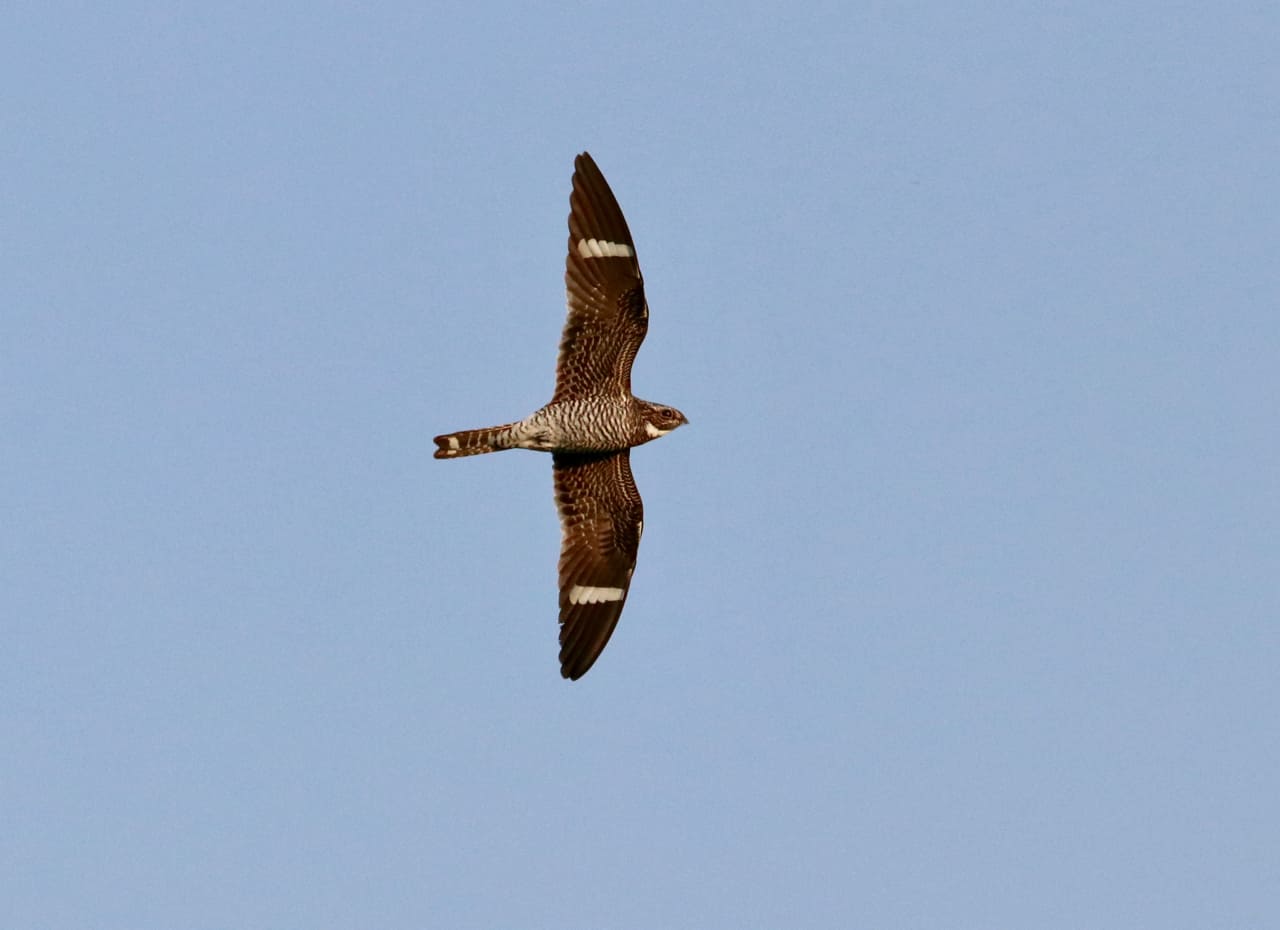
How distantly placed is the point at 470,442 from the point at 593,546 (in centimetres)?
226

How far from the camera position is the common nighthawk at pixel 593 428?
74.2 feet

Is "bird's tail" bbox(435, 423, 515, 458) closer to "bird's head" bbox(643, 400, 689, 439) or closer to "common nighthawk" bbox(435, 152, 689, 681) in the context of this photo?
"common nighthawk" bbox(435, 152, 689, 681)

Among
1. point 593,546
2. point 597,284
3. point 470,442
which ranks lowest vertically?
point 593,546

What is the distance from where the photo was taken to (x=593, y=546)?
79.4 ft

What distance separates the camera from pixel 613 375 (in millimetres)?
23016

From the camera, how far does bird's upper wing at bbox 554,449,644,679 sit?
23875 millimetres

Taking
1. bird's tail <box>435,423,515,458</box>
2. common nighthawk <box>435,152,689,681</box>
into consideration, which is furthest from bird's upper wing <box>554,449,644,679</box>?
bird's tail <box>435,423,515,458</box>

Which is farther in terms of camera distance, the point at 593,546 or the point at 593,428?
the point at 593,546

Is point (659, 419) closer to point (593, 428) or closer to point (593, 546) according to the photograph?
point (593, 428)

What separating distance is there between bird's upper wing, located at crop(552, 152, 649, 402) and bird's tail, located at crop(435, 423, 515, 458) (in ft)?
2.80

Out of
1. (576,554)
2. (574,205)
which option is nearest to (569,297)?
(574,205)

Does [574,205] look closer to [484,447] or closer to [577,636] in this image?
[484,447]

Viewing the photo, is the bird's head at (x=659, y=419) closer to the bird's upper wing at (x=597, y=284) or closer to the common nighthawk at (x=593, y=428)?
the common nighthawk at (x=593, y=428)

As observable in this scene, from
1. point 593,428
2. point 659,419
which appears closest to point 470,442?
point 593,428
